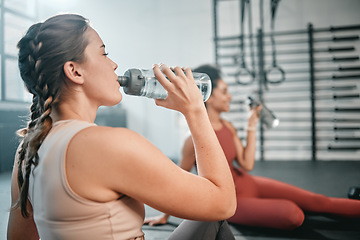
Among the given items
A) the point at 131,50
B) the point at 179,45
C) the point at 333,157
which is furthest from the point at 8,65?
the point at 333,157

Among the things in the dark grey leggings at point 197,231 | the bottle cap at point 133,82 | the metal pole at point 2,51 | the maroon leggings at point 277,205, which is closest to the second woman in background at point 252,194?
the maroon leggings at point 277,205

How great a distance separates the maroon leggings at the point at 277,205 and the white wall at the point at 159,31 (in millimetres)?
2888

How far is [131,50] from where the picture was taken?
214 inches

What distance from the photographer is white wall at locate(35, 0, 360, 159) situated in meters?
5.21

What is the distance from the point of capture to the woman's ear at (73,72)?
739 mm

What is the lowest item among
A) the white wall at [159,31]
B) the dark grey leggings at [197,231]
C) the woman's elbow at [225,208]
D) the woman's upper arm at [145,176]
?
the dark grey leggings at [197,231]

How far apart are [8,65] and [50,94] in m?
4.37

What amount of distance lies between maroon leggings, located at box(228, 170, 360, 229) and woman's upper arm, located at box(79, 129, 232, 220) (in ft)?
4.25

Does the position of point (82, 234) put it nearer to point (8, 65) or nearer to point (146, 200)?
point (146, 200)

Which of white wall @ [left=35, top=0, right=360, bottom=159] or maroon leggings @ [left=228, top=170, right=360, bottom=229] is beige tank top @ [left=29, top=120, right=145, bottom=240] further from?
white wall @ [left=35, top=0, right=360, bottom=159]

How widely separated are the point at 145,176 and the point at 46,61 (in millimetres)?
377

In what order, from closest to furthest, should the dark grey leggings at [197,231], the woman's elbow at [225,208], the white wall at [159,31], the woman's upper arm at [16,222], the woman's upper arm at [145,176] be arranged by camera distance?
the woman's upper arm at [145,176] → the woman's elbow at [225,208] → the woman's upper arm at [16,222] → the dark grey leggings at [197,231] → the white wall at [159,31]

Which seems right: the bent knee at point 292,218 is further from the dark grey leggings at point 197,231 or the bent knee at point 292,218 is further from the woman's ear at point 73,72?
the woman's ear at point 73,72

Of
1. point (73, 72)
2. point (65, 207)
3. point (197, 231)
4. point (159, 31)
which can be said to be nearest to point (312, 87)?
point (159, 31)
